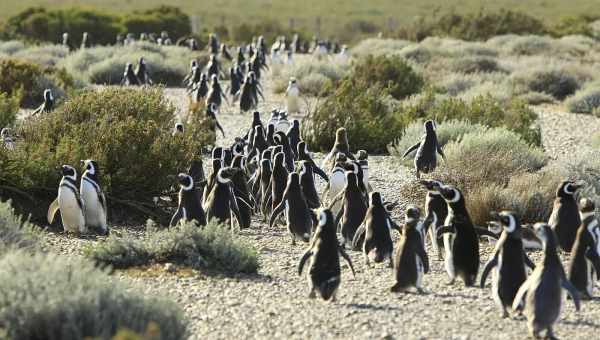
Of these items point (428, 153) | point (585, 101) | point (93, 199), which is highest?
point (93, 199)

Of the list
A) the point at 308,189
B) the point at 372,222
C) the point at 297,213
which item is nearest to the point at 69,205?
the point at 297,213

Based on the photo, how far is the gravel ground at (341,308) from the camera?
6.85 metres

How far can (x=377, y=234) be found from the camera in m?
8.80

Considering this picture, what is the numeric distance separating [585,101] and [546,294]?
685 inches

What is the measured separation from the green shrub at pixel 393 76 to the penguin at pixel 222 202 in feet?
47.3

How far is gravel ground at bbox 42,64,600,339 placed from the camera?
22.5ft

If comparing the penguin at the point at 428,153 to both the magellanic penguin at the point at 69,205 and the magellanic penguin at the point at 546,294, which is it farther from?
the magellanic penguin at the point at 546,294

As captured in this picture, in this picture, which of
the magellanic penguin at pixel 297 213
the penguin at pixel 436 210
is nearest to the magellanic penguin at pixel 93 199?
the magellanic penguin at pixel 297 213

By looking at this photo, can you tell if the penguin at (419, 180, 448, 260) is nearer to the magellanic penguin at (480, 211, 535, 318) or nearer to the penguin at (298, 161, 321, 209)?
the penguin at (298, 161, 321, 209)

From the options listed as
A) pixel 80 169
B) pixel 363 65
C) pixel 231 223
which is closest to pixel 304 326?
pixel 231 223

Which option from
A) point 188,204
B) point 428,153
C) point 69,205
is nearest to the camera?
point 188,204

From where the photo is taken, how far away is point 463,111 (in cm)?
1834

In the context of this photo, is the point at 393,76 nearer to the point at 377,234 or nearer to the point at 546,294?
the point at 377,234

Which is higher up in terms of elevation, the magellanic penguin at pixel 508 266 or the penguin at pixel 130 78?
the magellanic penguin at pixel 508 266
